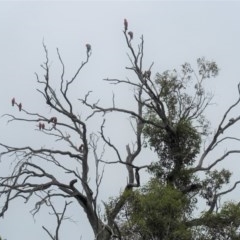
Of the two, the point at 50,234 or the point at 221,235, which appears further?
the point at 221,235

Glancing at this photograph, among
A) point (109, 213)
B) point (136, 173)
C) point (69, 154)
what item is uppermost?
point (69, 154)

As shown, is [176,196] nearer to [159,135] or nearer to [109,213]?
[109,213]

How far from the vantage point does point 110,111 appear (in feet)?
55.0

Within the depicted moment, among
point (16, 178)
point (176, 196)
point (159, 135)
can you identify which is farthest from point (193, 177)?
point (16, 178)

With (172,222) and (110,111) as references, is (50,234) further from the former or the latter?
(110,111)

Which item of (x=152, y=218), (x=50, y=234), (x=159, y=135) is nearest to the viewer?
(x=50, y=234)

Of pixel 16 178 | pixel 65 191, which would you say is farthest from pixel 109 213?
pixel 16 178

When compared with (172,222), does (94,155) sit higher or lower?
higher

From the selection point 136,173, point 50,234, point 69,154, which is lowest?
point 50,234

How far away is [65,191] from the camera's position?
52.7ft

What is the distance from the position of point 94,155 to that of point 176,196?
2503 millimetres

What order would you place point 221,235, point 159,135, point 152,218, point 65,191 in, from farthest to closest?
point 159,135, point 65,191, point 221,235, point 152,218

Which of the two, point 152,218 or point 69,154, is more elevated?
point 69,154

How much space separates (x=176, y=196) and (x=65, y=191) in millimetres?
3186
